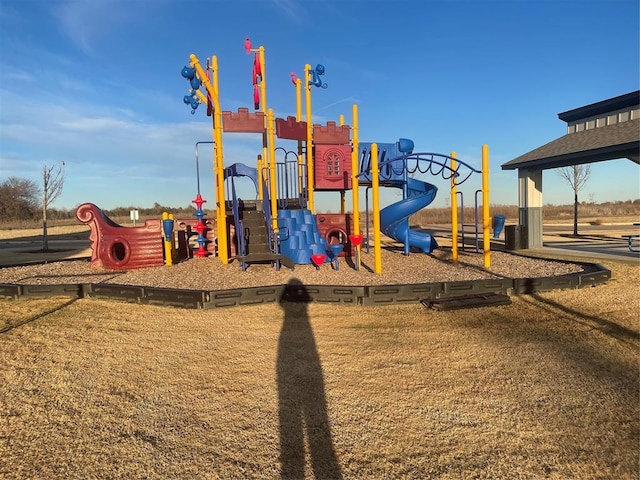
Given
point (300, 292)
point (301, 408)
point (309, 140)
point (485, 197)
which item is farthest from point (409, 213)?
point (301, 408)

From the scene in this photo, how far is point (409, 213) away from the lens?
1280 cm

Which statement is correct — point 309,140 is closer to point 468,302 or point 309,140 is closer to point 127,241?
point 127,241

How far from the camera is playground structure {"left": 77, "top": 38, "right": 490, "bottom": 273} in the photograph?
11.1 m

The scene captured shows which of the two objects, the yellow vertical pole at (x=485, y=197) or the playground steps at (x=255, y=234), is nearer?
the yellow vertical pole at (x=485, y=197)

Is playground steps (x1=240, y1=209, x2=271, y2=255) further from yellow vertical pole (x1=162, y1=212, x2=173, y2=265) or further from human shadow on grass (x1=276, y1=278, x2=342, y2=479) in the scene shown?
human shadow on grass (x1=276, y1=278, x2=342, y2=479)

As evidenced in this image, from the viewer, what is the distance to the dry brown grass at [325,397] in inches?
107

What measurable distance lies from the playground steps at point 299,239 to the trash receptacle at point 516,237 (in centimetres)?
865

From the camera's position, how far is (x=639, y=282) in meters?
8.65

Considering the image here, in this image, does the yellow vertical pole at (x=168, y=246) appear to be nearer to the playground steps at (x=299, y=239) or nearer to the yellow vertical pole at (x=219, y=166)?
the yellow vertical pole at (x=219, y=166)

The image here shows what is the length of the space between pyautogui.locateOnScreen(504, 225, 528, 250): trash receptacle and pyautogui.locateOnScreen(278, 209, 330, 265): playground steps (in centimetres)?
865

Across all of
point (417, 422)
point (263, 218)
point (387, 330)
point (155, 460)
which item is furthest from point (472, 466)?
point (263, 218)

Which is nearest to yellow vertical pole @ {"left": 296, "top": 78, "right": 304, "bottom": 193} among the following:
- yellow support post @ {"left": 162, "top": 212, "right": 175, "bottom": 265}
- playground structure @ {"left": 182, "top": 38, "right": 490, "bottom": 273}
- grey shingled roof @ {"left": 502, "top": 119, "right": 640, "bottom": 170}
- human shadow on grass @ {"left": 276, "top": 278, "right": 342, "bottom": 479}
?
playground structure @ {"left": 182, "top": 38, "right": 490, "bottom": 273}

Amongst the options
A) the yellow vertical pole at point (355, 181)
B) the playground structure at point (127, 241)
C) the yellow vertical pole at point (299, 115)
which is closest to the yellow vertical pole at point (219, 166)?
the playground structure at point (127, 241)

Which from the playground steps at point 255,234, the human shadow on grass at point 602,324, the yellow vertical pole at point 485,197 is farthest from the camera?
the playground steps at point 255,234
